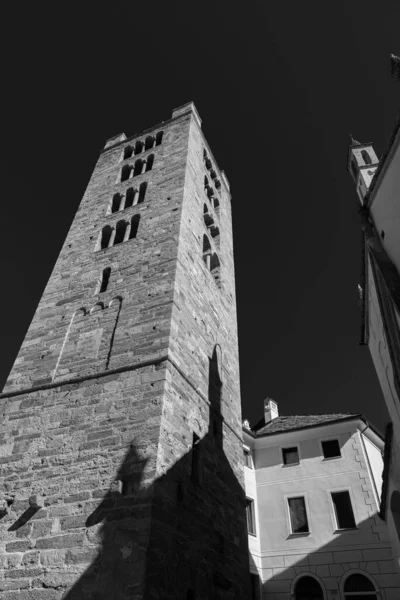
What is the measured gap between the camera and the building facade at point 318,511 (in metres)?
16.5

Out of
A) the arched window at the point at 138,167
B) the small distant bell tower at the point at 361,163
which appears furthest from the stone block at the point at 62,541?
the small distant bell tower at the point at 361,163

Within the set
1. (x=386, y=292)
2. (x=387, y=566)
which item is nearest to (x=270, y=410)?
(x=387, y=566)

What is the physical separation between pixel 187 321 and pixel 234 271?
7395mm

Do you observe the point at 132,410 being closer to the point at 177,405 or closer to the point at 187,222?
the point at 177,405

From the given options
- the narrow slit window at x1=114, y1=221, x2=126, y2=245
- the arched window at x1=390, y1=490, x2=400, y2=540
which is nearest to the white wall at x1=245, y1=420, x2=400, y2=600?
the arched window at x1=390, y1=490, x2=400, y2=540

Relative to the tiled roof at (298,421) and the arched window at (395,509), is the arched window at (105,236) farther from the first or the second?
the tiled roof at (298,421)

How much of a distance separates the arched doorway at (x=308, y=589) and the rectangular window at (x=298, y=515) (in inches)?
68.7

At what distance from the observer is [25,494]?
7.95 m

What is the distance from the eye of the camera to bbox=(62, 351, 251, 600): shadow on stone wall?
6305 mm

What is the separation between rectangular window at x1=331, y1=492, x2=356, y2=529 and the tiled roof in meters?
3.18

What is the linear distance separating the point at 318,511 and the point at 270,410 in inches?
271

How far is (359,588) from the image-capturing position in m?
16.1

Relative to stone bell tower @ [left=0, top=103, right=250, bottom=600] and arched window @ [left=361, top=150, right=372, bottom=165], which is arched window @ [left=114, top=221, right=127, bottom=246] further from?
arched window @ [left=361, top=150, right=372, bottom=165]

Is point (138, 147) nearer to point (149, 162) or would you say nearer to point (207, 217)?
point (149, 162)
